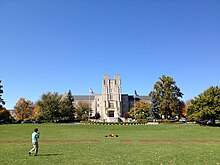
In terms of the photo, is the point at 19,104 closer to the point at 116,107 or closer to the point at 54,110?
the point at 54,110

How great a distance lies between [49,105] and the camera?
7394 cm

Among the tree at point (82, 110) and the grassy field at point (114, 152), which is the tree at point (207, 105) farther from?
the tree at point (82, 110)

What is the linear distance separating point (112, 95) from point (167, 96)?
51.8 m

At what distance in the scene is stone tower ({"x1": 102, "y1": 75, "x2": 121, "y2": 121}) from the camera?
116 m

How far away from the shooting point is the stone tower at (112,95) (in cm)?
11562

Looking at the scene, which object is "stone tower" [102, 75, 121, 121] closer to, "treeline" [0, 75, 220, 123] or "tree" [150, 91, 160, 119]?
"treeline" [0, 75, 220, 123]

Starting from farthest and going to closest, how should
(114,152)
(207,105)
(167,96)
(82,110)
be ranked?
(82,110) → (167,96) → (207,105) → (114,152)

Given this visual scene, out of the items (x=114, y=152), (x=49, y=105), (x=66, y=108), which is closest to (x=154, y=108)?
(x=66, y=108)

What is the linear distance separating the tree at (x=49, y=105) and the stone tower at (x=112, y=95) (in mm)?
42346

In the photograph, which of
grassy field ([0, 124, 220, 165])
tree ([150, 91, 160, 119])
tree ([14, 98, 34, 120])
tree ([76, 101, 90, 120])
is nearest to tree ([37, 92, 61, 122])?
tree ([14, 98, 34, 120])

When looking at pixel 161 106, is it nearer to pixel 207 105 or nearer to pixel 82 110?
pixel 207 105

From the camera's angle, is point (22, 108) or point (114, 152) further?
point (22, 108)

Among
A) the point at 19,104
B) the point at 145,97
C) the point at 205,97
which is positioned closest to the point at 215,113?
the point at 205,97

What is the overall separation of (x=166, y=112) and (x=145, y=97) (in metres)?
85.5
